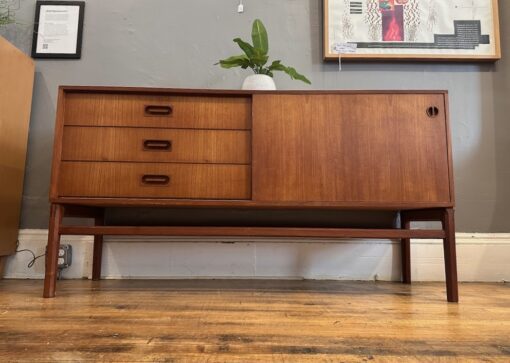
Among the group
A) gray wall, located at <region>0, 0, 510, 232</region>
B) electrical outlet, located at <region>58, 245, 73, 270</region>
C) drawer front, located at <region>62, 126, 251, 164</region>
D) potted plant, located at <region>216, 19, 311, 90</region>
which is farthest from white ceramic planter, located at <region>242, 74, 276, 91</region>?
electrical outlet, located at <region>58, 245, 73, 270</region>

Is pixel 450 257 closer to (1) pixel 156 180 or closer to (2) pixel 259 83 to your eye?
(2) pixel 259 83

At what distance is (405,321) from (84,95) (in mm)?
1215

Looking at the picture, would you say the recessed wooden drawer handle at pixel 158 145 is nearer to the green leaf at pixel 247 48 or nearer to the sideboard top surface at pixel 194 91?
the sideboard top surface at pixel 194 91

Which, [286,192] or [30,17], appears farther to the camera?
[30,17]

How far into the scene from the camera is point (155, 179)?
1279mm

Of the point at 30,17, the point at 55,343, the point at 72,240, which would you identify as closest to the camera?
the point at 55,343

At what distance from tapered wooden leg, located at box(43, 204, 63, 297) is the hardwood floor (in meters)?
0.04

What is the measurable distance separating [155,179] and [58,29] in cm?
106

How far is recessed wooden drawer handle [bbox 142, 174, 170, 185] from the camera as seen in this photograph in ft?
4.20

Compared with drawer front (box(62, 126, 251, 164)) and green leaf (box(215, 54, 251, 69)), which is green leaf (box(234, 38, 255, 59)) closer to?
green leaf (box(215, 54, 251, 69))

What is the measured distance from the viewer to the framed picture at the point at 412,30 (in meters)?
1.78

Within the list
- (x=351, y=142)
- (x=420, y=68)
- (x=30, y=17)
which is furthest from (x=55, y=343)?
(x=420, y=68)

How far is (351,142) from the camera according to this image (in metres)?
1.29

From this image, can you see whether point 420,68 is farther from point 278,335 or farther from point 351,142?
point 278,335
